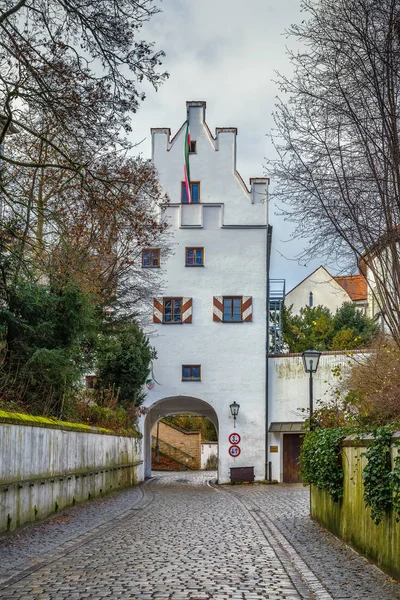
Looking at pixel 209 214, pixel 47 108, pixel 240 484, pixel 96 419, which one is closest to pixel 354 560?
pixel 47 108

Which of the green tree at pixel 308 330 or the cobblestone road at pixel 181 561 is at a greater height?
the green tree at pixel 308 330

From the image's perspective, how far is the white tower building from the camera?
125 ft

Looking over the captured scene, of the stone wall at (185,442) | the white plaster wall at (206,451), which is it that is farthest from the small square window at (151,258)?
the white plaster wall at (206,451)

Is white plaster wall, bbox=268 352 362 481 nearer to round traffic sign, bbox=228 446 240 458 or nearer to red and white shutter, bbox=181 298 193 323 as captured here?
round traffic sign, bbox=228 446 240 458

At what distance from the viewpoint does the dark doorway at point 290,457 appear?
37.9 m

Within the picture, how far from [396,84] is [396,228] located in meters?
1.78

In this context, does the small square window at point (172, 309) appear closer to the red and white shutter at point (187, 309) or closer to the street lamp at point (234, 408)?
the red and white shutter at point (187, 309)

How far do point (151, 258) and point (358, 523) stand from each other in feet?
95.3

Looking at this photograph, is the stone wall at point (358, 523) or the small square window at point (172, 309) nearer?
the stone wall at point (358, 523)

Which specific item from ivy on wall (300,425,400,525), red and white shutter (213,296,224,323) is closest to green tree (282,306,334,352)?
red and white shutter (213,296,224,323)

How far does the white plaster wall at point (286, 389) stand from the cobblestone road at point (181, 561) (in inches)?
829

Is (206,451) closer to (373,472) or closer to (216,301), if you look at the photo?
(216,301)

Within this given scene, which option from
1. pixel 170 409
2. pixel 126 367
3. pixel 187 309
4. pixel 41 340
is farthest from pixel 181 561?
pixel 170 409

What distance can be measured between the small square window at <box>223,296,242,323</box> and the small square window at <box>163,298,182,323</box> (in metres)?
2.00
